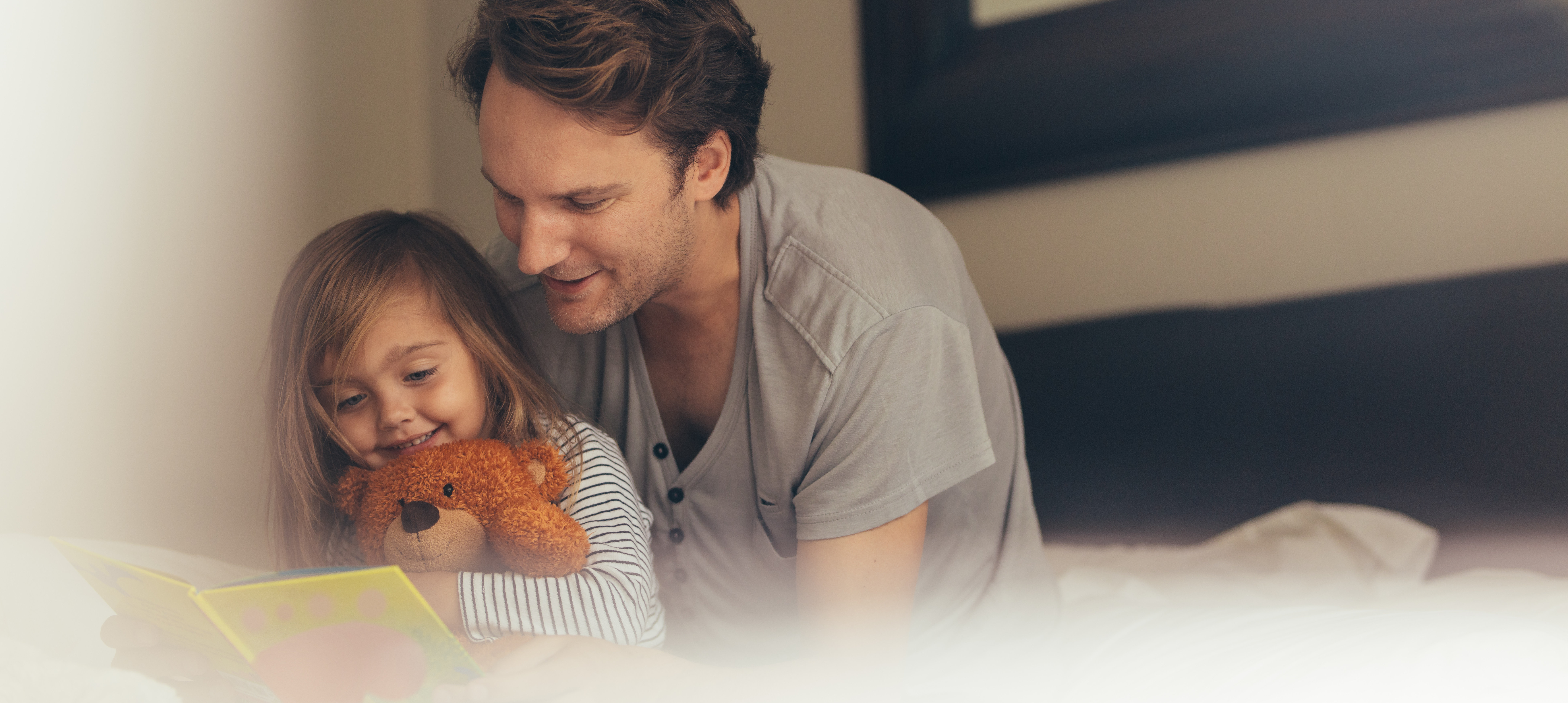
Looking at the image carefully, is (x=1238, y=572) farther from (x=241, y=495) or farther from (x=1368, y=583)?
(x=241, y=495)

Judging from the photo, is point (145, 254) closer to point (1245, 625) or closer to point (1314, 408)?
point (1245, 625)

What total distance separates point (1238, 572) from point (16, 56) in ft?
4.09

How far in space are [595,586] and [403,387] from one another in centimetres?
21

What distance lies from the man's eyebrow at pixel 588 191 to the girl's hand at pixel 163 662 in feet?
1.29

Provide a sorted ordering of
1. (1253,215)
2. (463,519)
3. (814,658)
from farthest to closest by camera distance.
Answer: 1. (1253,215)
2. (814,658)
3. (463,519)

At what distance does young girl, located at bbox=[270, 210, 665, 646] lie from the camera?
0.67m

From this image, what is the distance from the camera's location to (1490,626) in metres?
0.68

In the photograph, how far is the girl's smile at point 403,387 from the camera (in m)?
0.67

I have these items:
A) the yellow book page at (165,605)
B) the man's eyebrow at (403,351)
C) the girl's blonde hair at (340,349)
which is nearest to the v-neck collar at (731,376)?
the girl's blonde hair at (340,349)

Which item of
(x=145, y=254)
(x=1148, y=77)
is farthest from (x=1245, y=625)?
(x=145, y=254)

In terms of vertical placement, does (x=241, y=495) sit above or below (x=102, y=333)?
below

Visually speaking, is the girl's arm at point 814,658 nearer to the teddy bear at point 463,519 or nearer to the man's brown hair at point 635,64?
the teddy bear at point 463,519

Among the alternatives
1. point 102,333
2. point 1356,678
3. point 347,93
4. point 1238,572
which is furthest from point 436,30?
point 1238,572

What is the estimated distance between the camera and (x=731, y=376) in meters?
0.82
